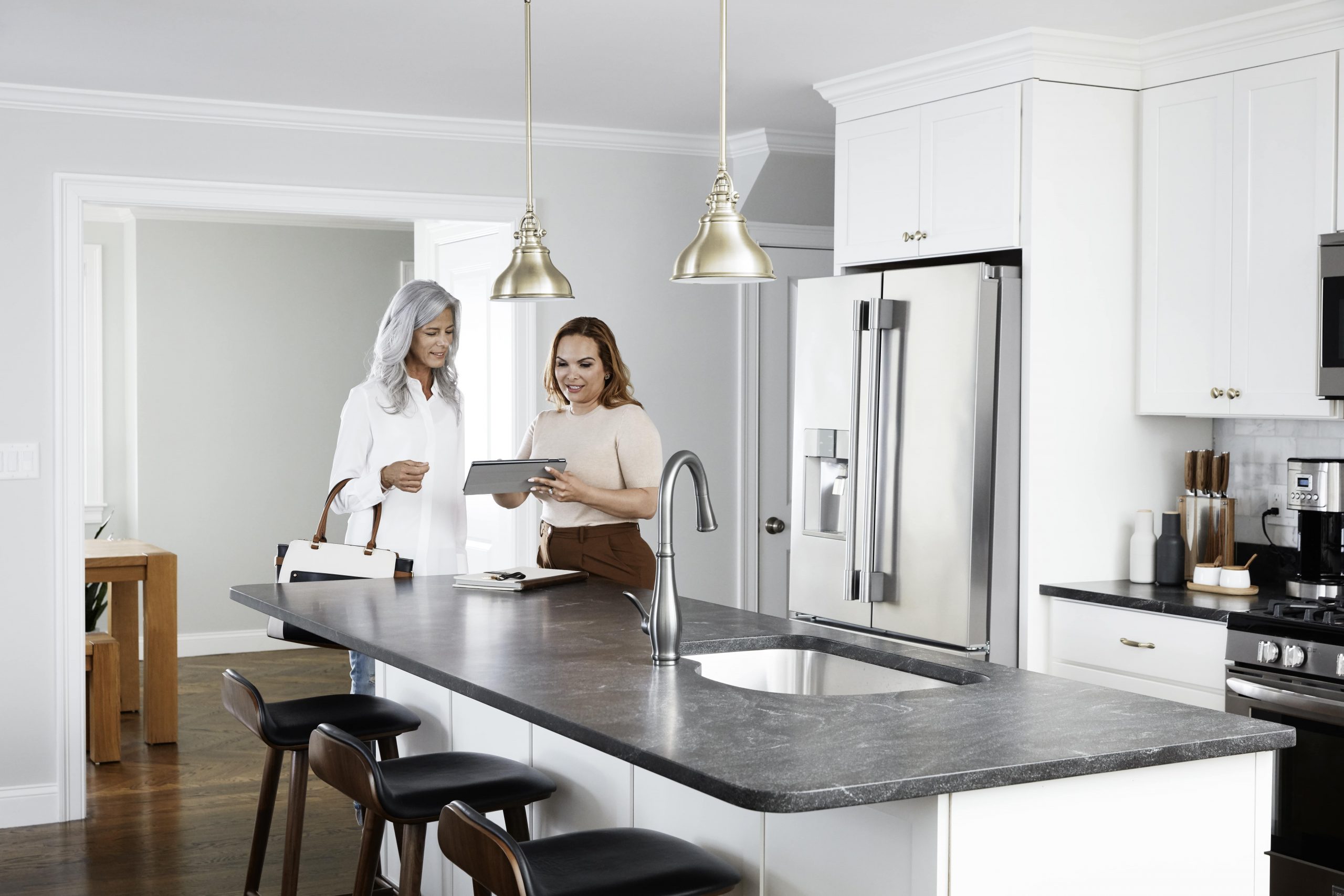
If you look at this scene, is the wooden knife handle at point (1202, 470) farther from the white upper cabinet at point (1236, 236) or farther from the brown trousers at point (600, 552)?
the brown trousers at point (600, 552)

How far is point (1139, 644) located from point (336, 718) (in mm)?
2082

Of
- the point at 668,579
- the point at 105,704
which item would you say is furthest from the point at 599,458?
the point at 105,704

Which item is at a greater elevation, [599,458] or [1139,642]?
[599,458]

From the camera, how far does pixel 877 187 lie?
13.6ft

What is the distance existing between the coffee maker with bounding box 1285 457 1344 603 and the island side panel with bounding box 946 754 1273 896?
171 centimetres

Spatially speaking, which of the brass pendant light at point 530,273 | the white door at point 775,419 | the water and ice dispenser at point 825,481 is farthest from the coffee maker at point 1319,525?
the white door at point 775,419

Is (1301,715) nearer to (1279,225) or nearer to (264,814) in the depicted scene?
(1279,225)

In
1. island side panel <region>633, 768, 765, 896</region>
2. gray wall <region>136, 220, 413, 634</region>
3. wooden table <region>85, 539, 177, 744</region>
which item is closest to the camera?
island side panel <region>633, 768, 765, 896</region>

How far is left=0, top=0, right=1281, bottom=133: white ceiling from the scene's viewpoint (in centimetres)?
341

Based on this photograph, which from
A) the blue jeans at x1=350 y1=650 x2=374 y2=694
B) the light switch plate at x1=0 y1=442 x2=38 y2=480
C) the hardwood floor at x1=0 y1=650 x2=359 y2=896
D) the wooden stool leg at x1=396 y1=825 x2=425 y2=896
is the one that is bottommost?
the hardwood floor at x1=0 y1=650 x2=359 y2=896

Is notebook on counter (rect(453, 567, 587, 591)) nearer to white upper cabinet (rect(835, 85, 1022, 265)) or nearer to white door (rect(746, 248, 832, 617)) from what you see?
white upper cabinet (rect(835, 85, 1022, 265))

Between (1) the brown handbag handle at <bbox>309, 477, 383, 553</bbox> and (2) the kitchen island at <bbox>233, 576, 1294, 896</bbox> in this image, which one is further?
(1) the brown handbag handle at <bbox>309, 477, 383, 553</bbox>

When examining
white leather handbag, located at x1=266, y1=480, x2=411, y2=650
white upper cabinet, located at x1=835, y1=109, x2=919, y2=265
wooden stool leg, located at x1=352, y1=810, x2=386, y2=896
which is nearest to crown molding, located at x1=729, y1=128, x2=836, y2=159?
white upper cabinet, located at x1=835, y1=109, x2=919, y2=265

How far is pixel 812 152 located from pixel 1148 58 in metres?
1.61
